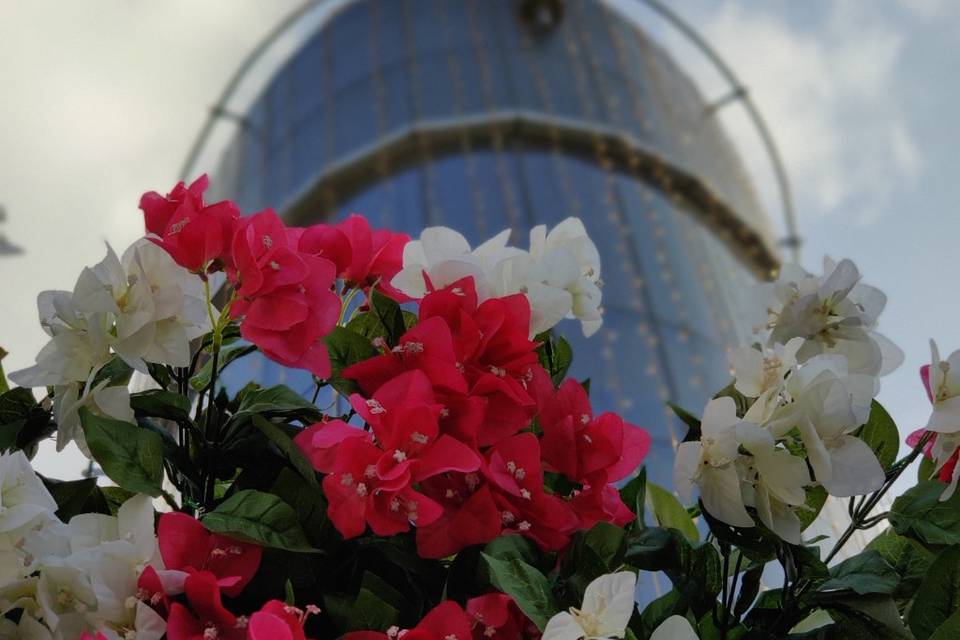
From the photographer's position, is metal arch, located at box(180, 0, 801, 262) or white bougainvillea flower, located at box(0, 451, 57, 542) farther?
metal arch, located at box(180, 0, 801, 262)

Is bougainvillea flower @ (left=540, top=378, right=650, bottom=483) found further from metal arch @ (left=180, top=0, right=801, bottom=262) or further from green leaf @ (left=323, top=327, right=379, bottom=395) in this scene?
metal arch @ (left=180, top=0, right=801, bottom=262)

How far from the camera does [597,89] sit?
11.4 ft

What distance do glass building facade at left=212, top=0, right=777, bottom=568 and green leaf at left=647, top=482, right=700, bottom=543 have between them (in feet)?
7.48

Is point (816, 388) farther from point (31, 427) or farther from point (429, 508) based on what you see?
point (31, 427)

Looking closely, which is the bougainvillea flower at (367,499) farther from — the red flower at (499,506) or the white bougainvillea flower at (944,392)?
the white bougainvillea flower at (944,392)

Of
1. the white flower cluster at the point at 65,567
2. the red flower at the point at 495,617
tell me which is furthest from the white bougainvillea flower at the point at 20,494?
the red flower at the point at 495,617

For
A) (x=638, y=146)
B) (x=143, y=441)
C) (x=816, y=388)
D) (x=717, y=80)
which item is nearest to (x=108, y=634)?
(x=143, y=441)

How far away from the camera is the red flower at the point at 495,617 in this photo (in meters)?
0.22

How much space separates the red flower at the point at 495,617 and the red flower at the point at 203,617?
5cm

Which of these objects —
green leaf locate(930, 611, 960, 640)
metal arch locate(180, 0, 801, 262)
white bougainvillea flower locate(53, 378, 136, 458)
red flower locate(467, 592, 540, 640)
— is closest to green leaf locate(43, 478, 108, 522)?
white bougainvillea flower locate(53, 378, 136, 458)

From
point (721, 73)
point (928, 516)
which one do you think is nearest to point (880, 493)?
point (928, 516)

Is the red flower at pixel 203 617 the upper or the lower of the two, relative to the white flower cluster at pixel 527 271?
lower

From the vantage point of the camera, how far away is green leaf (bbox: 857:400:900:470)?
275 millimetres

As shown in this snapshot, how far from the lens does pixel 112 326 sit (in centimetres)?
25
